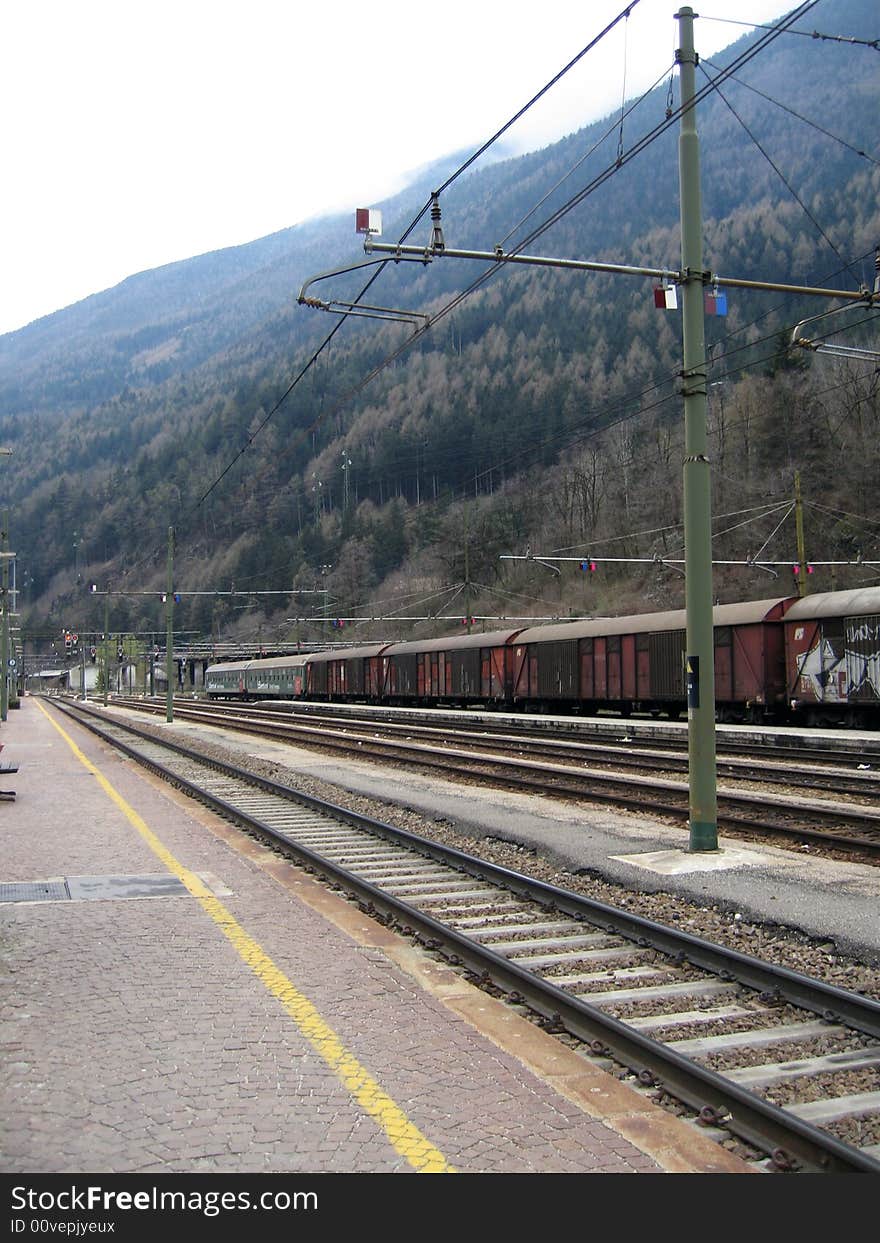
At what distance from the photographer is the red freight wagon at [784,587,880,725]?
24.5 m

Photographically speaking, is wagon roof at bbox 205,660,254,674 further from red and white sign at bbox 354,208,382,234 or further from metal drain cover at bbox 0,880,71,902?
metal drain cover at bbox 0,880,71,902

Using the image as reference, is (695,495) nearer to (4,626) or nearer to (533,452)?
(4,626)

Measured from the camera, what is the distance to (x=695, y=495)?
10.8m

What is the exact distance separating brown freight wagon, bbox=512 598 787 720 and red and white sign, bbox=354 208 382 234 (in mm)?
19391

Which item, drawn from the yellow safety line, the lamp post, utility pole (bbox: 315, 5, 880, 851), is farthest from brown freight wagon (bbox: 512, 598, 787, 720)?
the yellow safety line

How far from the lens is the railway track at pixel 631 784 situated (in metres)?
12.4

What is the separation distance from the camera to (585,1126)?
442cm

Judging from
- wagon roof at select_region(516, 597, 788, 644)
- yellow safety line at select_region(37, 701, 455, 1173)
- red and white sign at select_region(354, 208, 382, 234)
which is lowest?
yellow safety line at select_region(37, 701, 455, 1173)

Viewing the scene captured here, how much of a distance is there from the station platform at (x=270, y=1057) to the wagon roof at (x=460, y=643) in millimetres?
33564

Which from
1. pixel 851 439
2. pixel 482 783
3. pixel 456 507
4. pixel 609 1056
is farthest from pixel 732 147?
pixel 609 1056

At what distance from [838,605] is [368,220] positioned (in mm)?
18145

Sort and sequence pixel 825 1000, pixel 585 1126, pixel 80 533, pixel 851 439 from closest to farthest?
pixel 585 1126
pixel 825 1000
pixel 851 439
pixel 80 533
